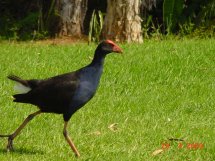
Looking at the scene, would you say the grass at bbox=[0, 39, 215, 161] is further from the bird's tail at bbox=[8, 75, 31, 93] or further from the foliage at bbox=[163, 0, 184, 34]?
the foliage at bbox=[163, 0, 184, 34]

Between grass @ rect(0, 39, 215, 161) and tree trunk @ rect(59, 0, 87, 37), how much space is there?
1570 mm

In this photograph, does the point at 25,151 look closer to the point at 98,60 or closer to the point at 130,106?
the point at 98,60

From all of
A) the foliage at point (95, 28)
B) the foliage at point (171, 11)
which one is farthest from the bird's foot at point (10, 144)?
the foliage at point (171, 11)

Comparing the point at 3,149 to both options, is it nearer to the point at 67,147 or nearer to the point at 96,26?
the point at 67,147

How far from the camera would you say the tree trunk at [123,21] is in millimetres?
13344

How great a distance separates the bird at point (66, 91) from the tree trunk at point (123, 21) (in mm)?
6351

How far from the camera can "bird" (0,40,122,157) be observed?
267 inches

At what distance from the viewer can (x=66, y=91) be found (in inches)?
268

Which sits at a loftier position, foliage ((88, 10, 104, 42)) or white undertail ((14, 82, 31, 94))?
white undertail ((14, 82, 31, 94))

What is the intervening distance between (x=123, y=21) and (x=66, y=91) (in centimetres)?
688

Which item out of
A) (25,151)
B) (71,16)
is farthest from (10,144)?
(71,16)

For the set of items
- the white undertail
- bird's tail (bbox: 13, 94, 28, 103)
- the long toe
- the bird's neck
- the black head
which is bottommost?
the long toe

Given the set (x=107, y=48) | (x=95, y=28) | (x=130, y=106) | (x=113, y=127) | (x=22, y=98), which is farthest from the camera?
(x=95, y=28)

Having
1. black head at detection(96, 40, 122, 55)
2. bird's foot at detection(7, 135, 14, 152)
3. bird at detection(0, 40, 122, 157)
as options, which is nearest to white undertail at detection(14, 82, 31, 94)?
bird at detection(0, 40, 122, 157)
